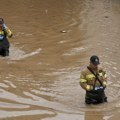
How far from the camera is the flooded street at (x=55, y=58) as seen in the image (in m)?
9.02

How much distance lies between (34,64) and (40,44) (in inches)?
105

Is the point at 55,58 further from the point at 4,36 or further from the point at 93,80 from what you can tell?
the point at 93,80

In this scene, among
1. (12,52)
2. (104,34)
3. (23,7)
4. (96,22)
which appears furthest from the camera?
(23,7)

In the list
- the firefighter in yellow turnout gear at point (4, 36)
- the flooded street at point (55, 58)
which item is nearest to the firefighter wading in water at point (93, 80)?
the flooded street at point (55, 58)

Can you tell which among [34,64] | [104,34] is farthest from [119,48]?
[34,64]

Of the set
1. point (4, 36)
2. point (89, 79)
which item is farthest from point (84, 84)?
point (4, 36)

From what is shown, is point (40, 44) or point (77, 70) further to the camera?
point (40, 44)

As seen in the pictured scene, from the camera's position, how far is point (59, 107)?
9125 mm

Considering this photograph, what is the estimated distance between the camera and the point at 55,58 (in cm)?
1318

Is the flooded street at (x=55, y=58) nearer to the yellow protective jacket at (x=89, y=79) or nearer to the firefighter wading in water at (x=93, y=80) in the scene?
the firefighter wading in water at (x=93, y=80)

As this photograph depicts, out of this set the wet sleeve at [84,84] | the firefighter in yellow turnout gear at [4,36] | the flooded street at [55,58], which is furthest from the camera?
the firefighter in yellow turnout gear at [4,36]

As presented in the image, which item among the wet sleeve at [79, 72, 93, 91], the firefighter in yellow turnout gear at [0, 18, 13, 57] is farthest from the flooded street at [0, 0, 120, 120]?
the wet sleeve at [79, 72, 93, 91]

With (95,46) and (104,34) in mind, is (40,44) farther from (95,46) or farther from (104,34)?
(104,34)

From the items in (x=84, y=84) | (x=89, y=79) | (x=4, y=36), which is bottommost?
(x=84, y=84)
